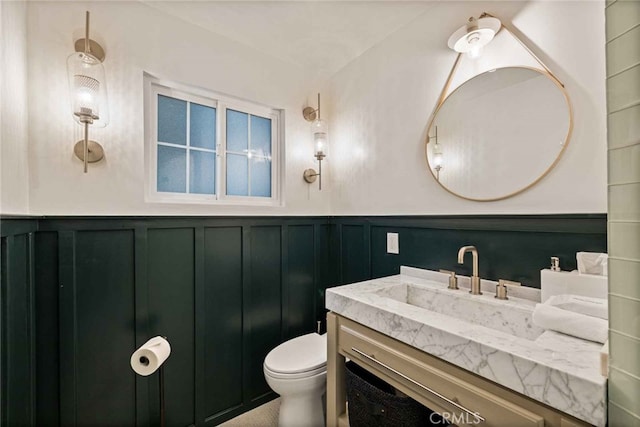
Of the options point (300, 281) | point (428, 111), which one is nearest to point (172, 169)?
point (300, 281)

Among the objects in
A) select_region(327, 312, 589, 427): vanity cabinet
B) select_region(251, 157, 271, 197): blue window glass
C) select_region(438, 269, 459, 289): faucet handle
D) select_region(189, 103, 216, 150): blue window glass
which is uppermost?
select_region(189, 103, 216, 150): blue window glass

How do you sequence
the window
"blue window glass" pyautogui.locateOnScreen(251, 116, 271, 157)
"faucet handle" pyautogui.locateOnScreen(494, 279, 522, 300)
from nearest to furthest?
1. "faucet handle" pyautogui.locateOnScreen(494, 279, 522, 300)
2. the window
3. "blue window glass" pyautogui.locateOnScreen(251, 116, 271, 157)

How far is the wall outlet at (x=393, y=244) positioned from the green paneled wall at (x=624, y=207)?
1174 mm

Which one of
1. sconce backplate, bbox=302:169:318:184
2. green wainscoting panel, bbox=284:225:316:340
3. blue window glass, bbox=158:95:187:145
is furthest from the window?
green wainscoting panel, bbox=284:225:316:340

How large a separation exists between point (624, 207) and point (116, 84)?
2092 mm

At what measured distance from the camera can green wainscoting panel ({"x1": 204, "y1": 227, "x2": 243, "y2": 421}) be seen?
5.70 feet

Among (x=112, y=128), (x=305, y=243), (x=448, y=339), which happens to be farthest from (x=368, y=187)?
(x=112, y=128)

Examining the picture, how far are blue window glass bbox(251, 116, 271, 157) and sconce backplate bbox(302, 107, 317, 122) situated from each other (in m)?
0.30

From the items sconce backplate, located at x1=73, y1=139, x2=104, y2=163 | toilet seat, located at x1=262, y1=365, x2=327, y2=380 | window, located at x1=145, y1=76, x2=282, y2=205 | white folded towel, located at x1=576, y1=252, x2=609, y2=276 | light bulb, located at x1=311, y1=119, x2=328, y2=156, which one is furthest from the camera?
light bulb, located at x1=311, y1=119, x2=328, y2=156

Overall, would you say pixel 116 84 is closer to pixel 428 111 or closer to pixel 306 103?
pixel 306 103

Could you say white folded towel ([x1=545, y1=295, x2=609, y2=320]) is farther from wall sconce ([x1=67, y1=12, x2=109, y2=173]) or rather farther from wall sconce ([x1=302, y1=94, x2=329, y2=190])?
wall sconce ([x1=67, y1=12, x2=109, y2=173])

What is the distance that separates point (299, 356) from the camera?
1.68 meters

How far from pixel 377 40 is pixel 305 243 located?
156 cm

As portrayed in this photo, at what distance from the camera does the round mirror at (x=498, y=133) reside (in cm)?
117
